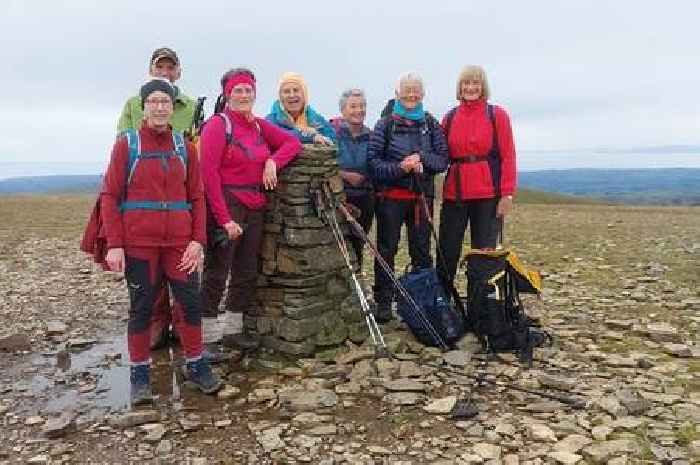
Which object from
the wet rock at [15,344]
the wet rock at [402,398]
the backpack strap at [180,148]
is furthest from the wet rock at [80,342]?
the wet rock at [402,398]

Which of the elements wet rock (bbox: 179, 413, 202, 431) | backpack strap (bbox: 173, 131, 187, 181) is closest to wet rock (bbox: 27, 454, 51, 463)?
wet rock (bbox: 179, 413, 202, 431)

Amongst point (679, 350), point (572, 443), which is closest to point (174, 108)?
point (572, 443)

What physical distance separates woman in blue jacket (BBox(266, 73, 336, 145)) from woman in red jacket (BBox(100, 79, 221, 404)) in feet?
5.94

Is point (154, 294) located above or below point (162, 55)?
below

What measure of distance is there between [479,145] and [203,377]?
4.84 metres

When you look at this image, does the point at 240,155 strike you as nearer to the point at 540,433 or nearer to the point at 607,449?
the point at 540,433

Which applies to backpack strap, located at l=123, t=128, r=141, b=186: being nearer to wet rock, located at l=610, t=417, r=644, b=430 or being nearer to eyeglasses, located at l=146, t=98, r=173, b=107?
eyeglasses, located at l=146, t=98, r=173, b=107

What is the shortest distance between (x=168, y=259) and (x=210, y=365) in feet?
5.61

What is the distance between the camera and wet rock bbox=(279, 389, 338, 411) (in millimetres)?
7300

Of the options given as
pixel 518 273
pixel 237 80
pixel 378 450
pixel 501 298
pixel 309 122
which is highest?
pixel 237 80

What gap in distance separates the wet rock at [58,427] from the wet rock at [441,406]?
3853mm

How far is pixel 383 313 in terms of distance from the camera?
1003 cm

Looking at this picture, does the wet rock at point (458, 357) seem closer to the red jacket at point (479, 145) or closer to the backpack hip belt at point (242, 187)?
the red jacket at point (479, 145)

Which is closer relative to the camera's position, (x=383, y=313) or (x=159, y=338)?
(x=159, y=338)
